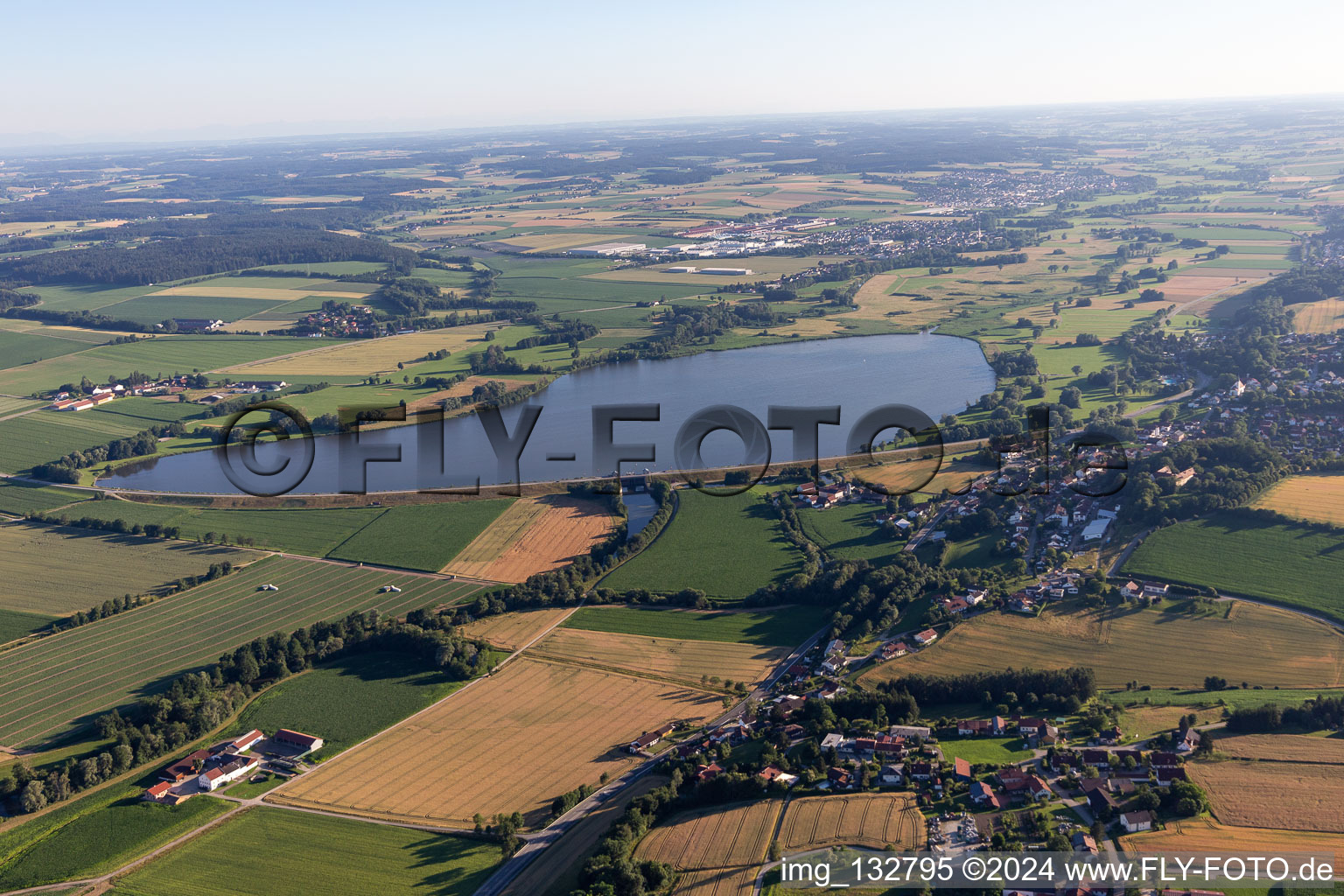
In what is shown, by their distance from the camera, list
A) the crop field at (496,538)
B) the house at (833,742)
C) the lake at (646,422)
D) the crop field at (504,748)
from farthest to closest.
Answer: the lake at (646,422)
the crop field at (496,538)
the crop field at (504,748)
the house at (833,742)

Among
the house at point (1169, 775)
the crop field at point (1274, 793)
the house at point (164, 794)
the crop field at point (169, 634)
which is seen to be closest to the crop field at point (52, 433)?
the crop field at point (169, 634)

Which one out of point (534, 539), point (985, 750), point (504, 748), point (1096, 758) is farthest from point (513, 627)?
point (1096, 758)

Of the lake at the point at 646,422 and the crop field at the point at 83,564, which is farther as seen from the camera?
the lake at the point at 646,422

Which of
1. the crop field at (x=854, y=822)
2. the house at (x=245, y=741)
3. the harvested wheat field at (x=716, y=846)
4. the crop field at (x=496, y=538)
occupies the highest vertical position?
the crop field at (x=496, y=538)

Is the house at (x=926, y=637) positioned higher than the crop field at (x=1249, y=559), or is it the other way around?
the crop field at (x=1249, y=559)

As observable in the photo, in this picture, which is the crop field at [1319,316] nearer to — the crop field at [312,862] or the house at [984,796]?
the house at [984,796]

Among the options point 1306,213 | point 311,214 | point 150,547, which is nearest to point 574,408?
point 150,547

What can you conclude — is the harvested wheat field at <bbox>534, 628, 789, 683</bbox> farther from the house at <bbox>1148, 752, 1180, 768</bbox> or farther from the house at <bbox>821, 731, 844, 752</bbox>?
the house at <bbox>1148, 752, 1180, 768</bbox>
